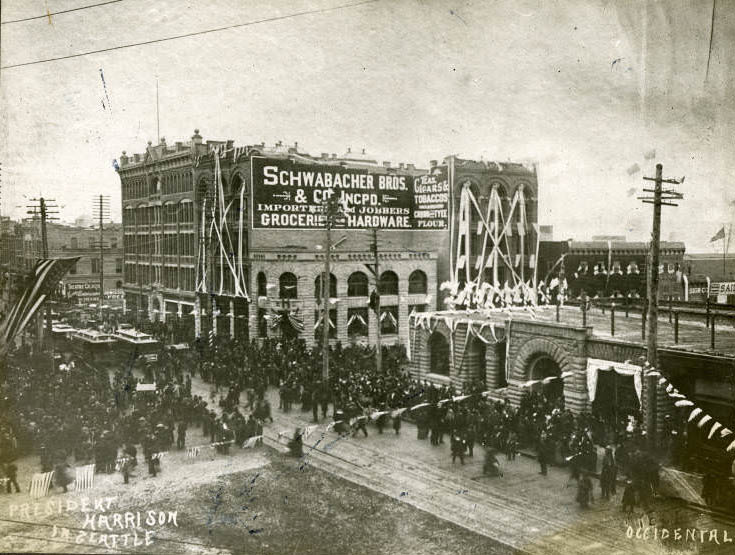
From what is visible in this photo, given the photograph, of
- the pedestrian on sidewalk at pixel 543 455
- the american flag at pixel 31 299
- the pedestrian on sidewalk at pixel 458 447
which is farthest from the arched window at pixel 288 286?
the american flag at pixel 31 299

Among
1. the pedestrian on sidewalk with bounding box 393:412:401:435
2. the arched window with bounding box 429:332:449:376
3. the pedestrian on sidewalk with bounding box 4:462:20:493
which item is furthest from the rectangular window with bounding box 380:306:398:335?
the pedestrian on sidewalk with bounding box 4:462:20:493

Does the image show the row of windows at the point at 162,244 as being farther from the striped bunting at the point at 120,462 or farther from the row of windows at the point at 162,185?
the striped bunting at the point at 120,462

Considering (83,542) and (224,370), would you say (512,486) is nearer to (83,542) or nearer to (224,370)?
(83,542)

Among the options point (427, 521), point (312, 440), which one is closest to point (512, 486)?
point (427, 521)

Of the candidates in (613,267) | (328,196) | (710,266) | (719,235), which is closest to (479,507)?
(719,235)

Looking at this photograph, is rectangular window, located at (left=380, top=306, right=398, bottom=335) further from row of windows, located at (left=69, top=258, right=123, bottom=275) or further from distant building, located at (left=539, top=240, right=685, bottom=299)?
row of windows, located at (left=69, top=258, right=123, bottom=275)

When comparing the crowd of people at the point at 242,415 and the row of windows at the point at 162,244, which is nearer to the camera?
the crowd of people at the point at 242,415
